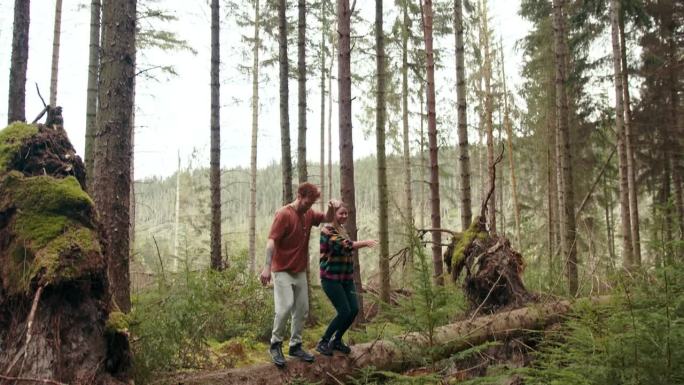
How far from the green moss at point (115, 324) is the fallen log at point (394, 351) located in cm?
73

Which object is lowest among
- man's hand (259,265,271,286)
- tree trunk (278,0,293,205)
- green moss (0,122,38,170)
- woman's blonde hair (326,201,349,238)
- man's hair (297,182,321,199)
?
man's hand (259,265,271,286)

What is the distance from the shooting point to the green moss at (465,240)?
27.9 ft

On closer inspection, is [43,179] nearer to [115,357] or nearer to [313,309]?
[115,357]

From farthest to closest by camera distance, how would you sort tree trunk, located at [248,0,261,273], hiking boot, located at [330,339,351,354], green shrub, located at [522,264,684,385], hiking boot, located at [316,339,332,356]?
A: tree trunk, located at [248,0,261,273] < hiking boot, located at [330,339,351,354] < hiking boot, located at [316,339,332,356] < green shrub, located at [522,264,684,385]

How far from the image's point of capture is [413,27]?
18.7 m

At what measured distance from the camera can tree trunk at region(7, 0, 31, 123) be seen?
30.2ft

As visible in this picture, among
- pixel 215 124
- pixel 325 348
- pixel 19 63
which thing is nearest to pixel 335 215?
pixel 325 348

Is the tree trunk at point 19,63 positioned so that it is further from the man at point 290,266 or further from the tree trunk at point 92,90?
the man at point 290,266

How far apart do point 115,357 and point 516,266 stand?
6.27m

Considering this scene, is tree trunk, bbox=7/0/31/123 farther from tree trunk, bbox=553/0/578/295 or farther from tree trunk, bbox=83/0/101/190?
tree trunk, bbox=553/0/578/295

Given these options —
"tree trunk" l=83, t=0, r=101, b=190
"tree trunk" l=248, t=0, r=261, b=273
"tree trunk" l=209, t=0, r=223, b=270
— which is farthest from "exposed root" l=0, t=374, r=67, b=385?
"tree trunk" l=248, t=0, r=261, b=273

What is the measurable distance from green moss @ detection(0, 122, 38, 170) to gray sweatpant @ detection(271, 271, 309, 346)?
2907 mm

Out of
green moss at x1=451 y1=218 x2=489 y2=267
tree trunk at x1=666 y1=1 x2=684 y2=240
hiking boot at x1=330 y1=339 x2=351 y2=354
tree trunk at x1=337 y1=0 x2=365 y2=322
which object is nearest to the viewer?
hiking boot at x1=330 y1=339 x2=351 y2=354

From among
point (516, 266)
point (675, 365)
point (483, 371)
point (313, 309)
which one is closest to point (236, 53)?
point (313, 309)
